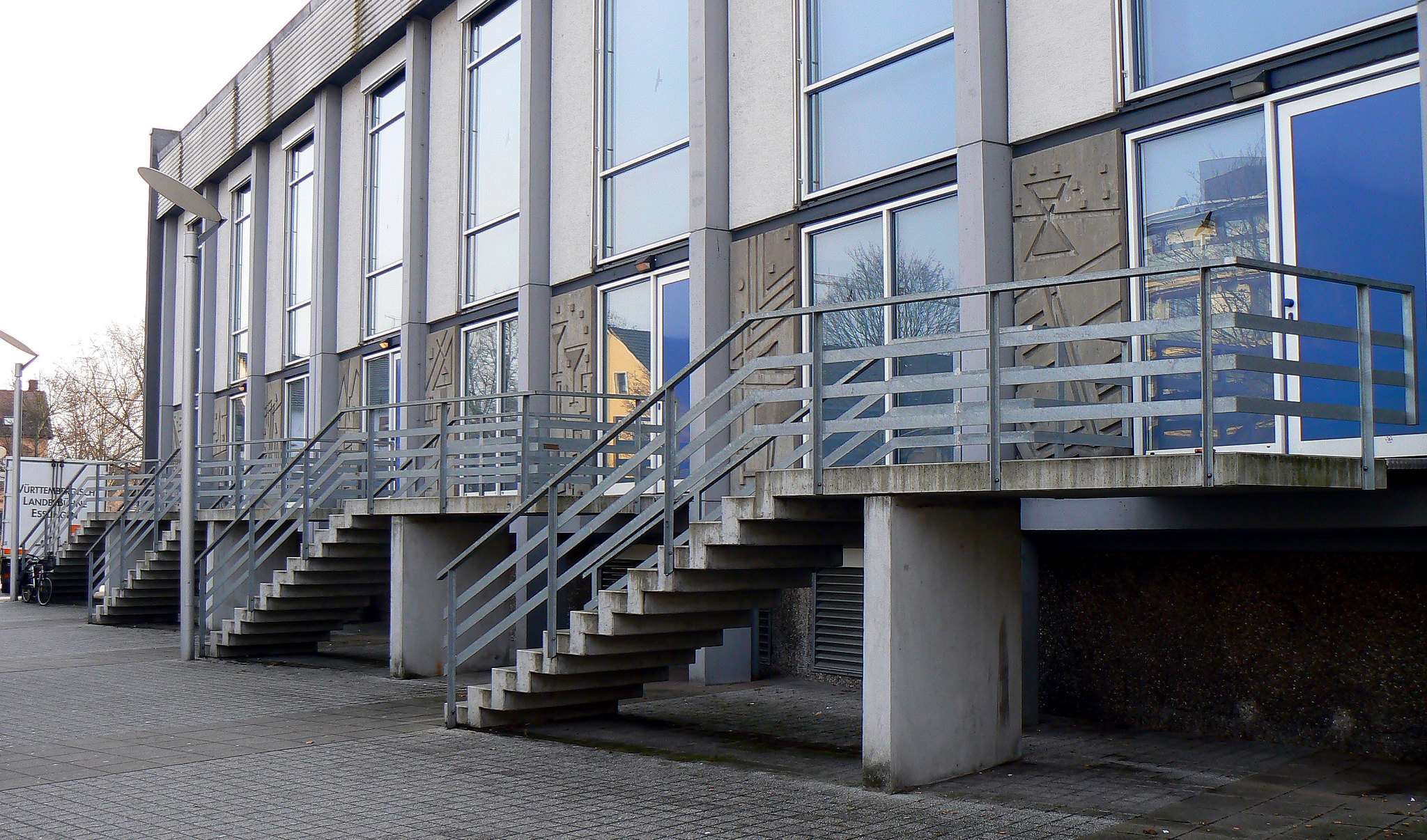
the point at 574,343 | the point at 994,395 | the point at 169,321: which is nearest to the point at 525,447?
the point at 574,343

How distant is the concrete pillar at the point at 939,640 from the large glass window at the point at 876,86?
4.10 metres

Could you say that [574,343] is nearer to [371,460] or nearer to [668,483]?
[371,460]

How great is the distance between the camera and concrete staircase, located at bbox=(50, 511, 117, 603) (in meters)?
26.0

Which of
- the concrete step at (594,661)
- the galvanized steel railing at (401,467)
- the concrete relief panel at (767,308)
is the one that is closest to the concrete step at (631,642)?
the concrete step at (594,661)

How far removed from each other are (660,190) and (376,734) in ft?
23.6

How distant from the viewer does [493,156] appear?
18.0 meters

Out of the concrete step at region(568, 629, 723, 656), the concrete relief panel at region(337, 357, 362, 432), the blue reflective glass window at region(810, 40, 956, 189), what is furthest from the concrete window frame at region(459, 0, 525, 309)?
the concrete step at region(568, 629, 723, 656)

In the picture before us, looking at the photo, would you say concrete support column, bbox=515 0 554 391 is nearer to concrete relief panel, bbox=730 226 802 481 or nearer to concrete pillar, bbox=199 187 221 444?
concrete relief panel, bbox=730 226 802 481

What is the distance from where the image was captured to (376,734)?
10.2 m

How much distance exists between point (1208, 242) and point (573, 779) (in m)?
5.62

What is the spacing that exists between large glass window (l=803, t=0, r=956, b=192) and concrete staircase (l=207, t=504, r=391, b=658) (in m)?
6.45

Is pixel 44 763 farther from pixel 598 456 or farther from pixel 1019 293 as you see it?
pixel 1019 293

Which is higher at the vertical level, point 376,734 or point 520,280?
point 520,280

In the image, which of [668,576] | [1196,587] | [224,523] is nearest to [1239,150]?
[1196,587]
